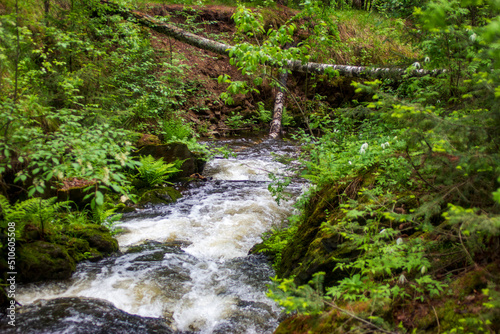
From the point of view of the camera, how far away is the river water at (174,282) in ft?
11.6

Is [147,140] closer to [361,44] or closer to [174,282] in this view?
[174,282]

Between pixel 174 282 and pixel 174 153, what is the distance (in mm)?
5287

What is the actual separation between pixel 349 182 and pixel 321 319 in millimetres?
2270

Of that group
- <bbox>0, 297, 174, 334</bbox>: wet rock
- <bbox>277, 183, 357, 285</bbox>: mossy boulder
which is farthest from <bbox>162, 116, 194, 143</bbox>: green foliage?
<bbox>0, 297, 174, 334</bbox>: wet rock

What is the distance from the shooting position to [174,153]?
9109 millimetres

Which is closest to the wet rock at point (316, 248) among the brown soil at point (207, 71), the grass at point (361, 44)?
the brown soil at point (207, 71)

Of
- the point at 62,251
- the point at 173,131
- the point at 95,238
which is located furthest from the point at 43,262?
the point at 173,131

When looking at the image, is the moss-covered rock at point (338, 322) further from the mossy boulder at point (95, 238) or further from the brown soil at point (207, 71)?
the brown soil at point (207, 71)

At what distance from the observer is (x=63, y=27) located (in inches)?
330

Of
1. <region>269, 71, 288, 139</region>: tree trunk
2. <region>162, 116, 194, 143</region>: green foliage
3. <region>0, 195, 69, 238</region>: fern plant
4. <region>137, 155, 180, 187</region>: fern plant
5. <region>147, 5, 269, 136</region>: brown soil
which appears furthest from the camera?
<region>269, 71, 288, 139</region>: tree trunk

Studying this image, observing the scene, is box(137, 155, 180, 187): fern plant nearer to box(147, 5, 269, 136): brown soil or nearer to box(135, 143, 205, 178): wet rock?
box(135, 143, 205, 178): wet rock

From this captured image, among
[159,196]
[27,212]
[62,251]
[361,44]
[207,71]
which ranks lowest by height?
[159,196]

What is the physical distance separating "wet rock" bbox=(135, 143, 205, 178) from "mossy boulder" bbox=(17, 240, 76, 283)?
15.9ft

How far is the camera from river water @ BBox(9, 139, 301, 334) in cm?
353
